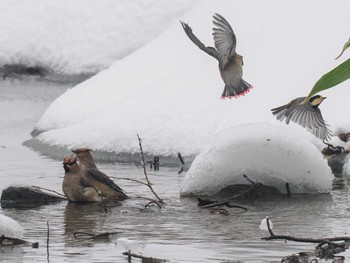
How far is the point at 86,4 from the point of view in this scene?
21.5 meters

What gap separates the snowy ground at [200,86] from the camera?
1161cm

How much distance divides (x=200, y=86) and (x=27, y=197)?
4.47 metres

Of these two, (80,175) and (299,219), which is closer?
(299,219)

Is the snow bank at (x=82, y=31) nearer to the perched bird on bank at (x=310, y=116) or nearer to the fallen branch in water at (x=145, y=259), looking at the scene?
the perched bird on bank at (x=310, y=116)

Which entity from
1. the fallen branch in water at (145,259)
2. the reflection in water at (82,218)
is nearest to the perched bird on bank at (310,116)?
the reflection in water at (82,218)

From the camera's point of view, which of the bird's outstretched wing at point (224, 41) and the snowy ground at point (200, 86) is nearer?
the bird's outstretched wing at point (224, 41)

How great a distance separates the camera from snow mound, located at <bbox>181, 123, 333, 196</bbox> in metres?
8.68

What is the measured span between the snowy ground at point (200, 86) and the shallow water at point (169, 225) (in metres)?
1.08

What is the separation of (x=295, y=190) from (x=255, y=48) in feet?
16.0

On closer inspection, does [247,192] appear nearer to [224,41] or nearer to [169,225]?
[169,225]

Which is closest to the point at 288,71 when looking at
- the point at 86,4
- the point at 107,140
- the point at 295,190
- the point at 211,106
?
the point at 211,106

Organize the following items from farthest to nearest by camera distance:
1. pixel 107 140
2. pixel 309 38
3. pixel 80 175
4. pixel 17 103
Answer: pixel 17 103, pixel 309 38, pixel 107 140, pixel 80 175

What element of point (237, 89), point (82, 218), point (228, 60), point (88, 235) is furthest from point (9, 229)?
point (237, 89)

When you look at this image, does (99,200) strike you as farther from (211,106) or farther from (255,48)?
(255,48)
